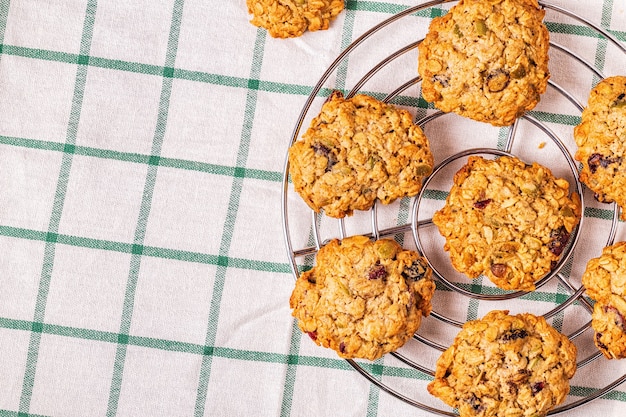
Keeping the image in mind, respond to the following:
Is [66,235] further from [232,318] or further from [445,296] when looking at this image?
[445,296]

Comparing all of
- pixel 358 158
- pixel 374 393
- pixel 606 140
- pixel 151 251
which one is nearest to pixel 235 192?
pixel 151 251

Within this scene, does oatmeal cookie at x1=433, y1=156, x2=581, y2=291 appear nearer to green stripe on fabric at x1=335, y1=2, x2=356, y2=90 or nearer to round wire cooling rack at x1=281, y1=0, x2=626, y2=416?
round wire cooling rack at x1=281, y1=0, x2=626, y2=416

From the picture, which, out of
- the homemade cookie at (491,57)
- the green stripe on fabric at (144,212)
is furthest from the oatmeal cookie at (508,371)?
the green stripe on fabric at (144,212)

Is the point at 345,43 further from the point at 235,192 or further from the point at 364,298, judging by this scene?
the point at 364,298

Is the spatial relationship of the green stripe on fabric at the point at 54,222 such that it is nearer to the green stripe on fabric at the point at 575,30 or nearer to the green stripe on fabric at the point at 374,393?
the green stripe on fabric at the point at 374,393

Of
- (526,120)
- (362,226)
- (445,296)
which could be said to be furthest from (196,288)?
(526,120)

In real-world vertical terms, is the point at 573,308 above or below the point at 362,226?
below

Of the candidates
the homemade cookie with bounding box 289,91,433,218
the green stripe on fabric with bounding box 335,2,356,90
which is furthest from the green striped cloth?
the homemade cookie with bounding box 289,91,433,218
